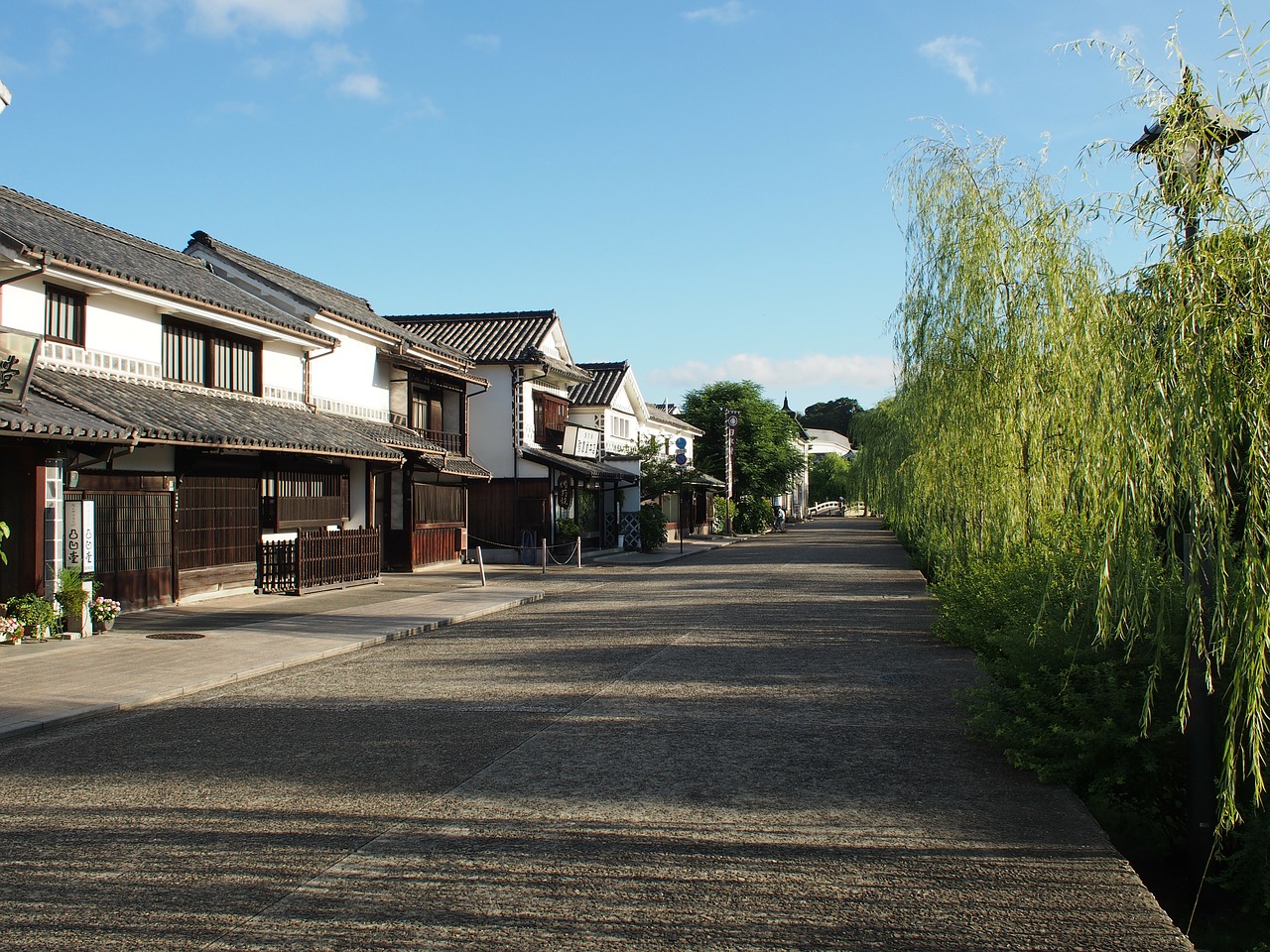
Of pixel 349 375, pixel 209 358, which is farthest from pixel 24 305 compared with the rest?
pixel 349 375

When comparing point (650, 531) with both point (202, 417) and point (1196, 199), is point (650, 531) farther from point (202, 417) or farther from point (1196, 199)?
point (1196, 199)

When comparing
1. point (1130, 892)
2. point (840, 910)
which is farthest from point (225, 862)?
point (1130, 892)

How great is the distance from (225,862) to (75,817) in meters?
1.49

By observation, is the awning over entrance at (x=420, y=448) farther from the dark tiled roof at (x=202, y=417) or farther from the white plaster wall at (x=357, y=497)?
the dark tiled roof at (x=202, y=417)

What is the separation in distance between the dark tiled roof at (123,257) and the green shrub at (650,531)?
1818cm

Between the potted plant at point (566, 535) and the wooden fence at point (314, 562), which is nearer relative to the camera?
the wooden fence at point (314, 562)

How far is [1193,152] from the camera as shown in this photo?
16.1 feet

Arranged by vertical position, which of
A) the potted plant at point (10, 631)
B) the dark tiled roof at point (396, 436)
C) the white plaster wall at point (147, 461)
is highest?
the dark tiled roof at point (396, 436)

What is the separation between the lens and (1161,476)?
446 centimetres

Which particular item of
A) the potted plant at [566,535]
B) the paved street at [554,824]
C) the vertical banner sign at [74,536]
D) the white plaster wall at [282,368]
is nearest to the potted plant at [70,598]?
the vertical banner sign at [74,536]

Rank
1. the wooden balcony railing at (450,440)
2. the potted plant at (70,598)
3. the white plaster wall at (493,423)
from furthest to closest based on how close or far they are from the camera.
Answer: the white plaster wall at (493,423), the wooden balcony railing at (450,440), the potted plant at (70,598)

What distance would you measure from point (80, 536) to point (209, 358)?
5.96 m

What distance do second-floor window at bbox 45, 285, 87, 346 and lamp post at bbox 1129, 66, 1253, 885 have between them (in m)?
15.1

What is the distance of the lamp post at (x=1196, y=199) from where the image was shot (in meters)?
4.78
